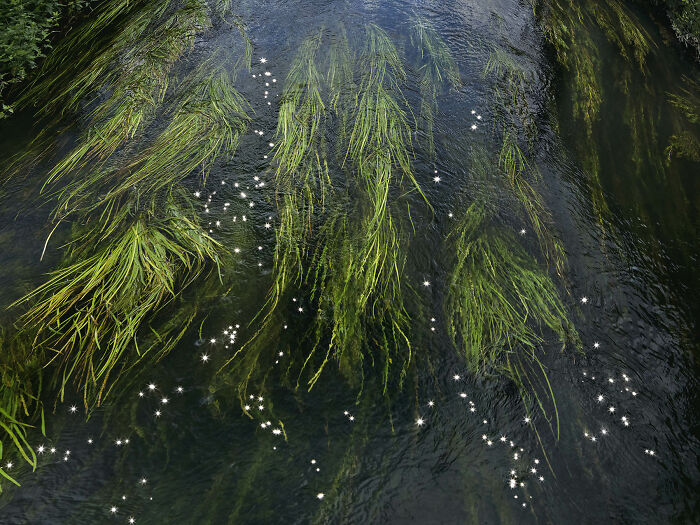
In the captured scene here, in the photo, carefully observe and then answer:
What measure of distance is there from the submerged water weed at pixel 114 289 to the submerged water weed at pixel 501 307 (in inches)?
55.5

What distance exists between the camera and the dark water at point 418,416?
184 cm

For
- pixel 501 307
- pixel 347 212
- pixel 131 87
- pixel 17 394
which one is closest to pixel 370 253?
pixel 347 212

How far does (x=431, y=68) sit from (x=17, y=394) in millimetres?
3456

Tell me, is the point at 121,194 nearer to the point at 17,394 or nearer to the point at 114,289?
the point at 114,289

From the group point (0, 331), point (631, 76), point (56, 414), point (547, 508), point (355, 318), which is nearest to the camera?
point (547, 508)

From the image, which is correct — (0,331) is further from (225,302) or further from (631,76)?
(631,76)

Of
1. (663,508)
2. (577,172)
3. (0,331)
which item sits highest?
(577,172)

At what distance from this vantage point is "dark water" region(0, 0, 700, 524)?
184 cm

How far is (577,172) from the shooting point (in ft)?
10.1

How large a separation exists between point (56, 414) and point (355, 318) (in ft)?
4.66

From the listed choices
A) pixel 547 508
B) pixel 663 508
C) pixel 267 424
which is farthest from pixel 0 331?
pixel 663 508

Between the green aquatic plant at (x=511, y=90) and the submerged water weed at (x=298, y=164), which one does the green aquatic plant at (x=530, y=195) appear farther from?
the submerged water weed at (x=298, y=164)

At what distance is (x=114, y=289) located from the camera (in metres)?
2.33

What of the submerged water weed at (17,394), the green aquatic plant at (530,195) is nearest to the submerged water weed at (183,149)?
the submerged water weed at (17,394)
